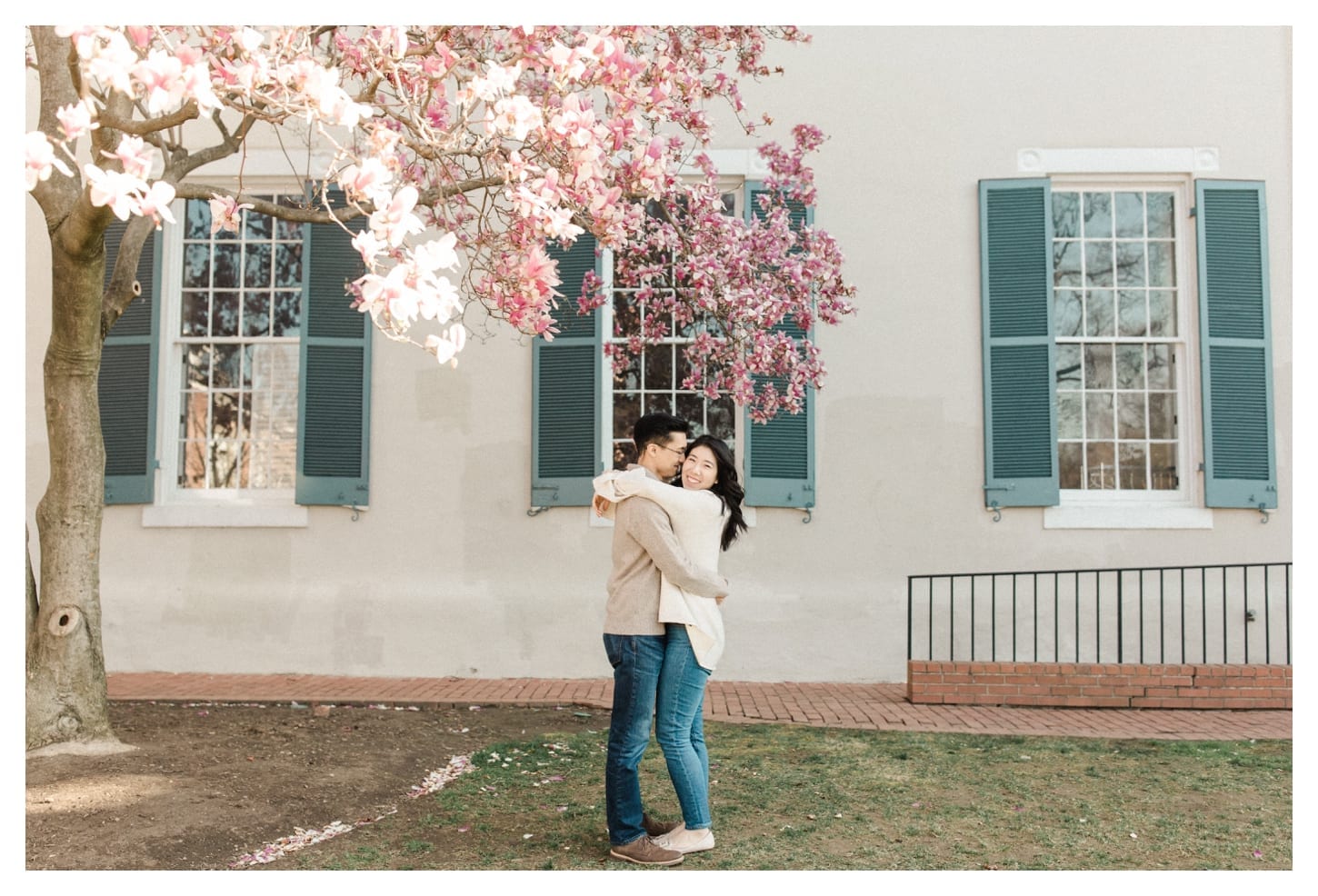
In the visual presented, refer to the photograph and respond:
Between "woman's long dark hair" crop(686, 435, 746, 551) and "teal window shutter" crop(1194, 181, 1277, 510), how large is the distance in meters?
5.62

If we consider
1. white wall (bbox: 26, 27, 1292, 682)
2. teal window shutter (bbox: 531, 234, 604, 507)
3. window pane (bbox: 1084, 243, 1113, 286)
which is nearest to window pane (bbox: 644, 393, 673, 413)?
teal window shutter (bbox: 531, 234, 604, 507)

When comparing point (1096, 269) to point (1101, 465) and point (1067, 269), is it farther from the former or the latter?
point (1101, 465)

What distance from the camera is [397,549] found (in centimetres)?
861

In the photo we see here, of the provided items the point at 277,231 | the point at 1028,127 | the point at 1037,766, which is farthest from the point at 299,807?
the point at 1028,127

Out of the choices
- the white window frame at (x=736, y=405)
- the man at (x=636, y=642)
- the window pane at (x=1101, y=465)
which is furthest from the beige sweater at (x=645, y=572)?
the window pane at (x=1101, y=465)

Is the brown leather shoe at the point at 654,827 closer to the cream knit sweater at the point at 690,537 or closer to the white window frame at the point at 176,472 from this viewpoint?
the cream knit sweater at the point at 690,537

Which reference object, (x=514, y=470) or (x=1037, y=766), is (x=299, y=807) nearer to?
(x=1037, y=766)

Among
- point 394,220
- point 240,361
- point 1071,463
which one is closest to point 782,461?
point 1071,463

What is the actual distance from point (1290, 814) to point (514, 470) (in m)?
5.54

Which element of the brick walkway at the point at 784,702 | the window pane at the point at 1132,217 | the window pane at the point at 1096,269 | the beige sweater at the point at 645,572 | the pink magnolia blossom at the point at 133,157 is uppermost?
the window pane at the point at 1132,217

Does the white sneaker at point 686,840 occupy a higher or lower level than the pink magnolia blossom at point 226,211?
lower

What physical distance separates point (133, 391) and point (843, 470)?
540 centimetres

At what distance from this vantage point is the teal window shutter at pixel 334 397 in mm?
8555

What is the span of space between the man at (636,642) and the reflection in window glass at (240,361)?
5664 mm
